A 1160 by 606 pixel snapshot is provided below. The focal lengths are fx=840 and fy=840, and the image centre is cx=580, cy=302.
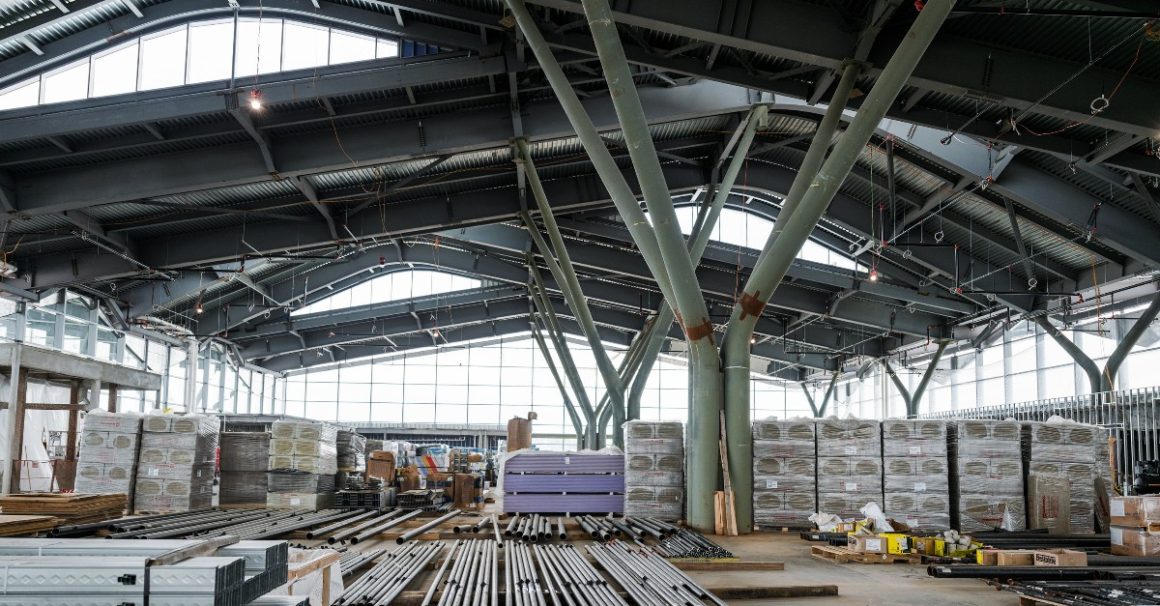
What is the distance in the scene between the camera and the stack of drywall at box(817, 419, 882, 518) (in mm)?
14633

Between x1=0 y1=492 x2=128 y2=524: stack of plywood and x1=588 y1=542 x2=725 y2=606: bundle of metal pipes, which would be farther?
x1=0 y1=492 x2=128 y2=524: stack of plywood

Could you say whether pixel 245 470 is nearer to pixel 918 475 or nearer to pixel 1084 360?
pixel 918 475

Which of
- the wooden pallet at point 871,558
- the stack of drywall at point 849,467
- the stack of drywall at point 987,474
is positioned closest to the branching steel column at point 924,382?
the stack of drywall at point 987,474

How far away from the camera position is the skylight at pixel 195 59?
1541 cm

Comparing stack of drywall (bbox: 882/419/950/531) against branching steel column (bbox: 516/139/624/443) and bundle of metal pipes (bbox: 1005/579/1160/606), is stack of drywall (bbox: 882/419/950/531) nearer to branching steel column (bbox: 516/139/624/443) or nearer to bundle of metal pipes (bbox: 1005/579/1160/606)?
bundle of metal pipes (bbox: 1005/579/1160/606)

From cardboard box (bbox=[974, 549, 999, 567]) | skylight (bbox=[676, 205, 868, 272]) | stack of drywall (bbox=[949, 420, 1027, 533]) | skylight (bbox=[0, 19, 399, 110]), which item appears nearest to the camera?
cardboard box (bbox=[974, 549, 999, 567])

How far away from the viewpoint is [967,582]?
30.9ft

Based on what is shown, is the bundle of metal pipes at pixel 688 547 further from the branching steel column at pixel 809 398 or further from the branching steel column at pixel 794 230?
the branching steel column at pixel 809 398

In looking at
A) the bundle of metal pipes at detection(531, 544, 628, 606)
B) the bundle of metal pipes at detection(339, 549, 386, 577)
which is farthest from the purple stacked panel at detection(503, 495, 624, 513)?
the bundle of metal pipes at detection(339, 549, 386, 577)

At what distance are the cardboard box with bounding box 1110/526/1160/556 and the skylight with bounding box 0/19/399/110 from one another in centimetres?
1390

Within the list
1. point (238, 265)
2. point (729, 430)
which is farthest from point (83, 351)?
→ point (729, 430)

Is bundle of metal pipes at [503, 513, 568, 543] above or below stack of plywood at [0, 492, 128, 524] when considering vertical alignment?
below

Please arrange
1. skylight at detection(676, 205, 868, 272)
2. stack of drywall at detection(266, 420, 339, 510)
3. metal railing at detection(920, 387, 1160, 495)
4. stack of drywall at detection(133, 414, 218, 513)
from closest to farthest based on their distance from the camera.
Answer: stack of drywall at detection(133, 414, 218, 513) → stack of drywall at detection(266, 420, 339, 510) → metal railing at detection(920, 387, 1160, 495) → skylight at detection(676, 205, 868, 272)

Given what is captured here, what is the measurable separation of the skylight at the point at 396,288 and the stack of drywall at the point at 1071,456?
25.9 metres
